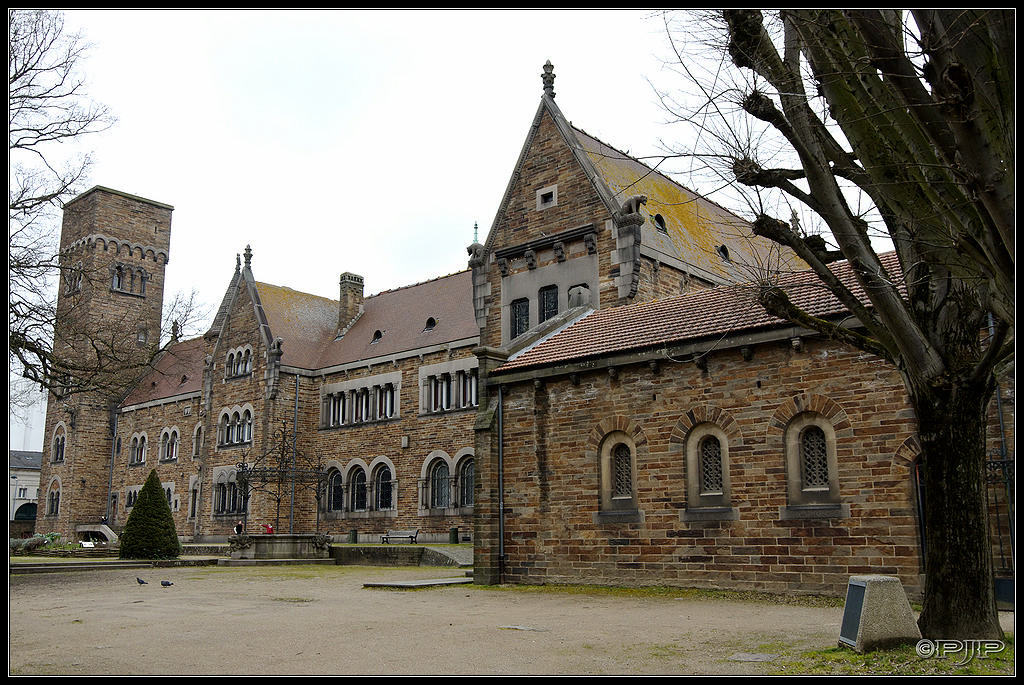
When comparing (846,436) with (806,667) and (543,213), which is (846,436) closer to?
(806,667)

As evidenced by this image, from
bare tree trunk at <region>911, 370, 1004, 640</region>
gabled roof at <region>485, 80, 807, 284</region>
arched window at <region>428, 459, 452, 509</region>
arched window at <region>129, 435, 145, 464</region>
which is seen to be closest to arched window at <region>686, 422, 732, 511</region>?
bare tree trunk at <region>911, 370, 1004, 640</region>

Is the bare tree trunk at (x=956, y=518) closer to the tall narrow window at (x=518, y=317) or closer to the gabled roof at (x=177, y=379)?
the tall narrow window at (x=518, y=317)

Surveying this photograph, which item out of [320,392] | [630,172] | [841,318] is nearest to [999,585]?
[841,318]

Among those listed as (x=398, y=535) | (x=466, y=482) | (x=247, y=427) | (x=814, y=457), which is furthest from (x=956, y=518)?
(x=247, y=427)

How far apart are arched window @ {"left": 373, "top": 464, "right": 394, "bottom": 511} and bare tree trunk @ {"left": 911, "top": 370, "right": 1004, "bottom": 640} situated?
3237 cm

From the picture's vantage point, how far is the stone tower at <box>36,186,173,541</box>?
5672cm

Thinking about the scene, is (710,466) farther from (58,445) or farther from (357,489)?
(58,445)

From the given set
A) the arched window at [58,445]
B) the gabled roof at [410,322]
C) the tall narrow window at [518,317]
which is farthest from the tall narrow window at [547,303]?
the arched window at [58,445]

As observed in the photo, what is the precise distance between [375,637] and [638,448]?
8247 mm

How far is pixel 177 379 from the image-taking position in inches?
2157

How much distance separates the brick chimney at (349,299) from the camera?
47188 millimetres

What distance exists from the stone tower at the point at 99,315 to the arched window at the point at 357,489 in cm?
2010

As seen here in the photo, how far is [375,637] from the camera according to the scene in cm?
1041

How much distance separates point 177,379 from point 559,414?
41743 millimetres
